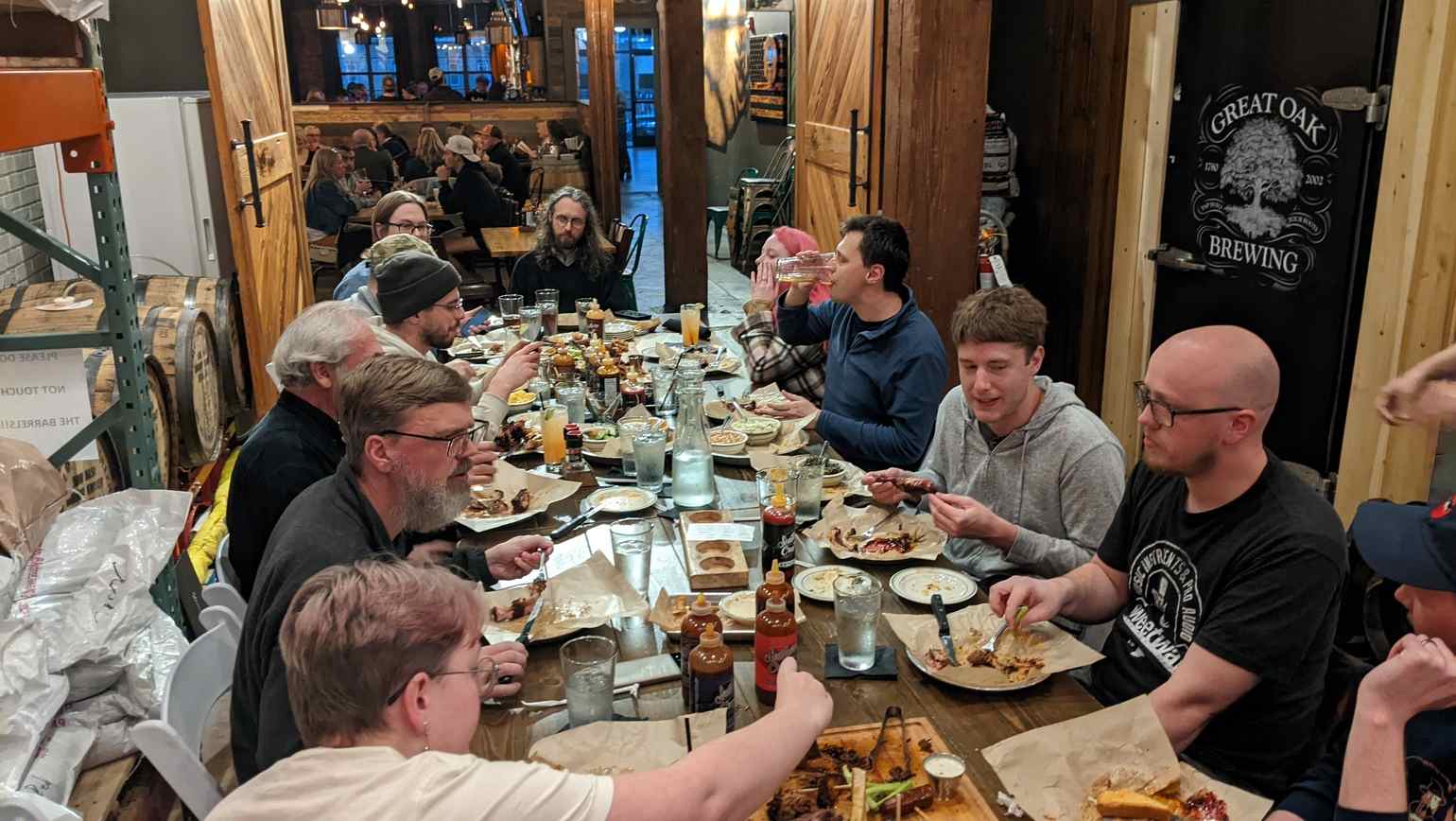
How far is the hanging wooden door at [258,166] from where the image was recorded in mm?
4984

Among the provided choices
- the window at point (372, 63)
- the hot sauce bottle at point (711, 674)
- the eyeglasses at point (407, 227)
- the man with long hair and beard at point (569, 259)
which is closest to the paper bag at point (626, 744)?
the hot sauce bottle at point (711, 674)

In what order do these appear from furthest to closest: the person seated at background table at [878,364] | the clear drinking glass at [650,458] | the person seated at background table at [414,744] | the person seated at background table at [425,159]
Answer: the person seated at background table at [425,159] < the person seated at background table at [878,364] < the clear drinking glass at [650,458] < the person seated at background table at [414,744]

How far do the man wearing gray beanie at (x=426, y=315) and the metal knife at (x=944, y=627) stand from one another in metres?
1.83

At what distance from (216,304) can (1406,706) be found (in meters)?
5.12

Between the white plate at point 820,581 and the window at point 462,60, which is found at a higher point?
the window at point 462,60

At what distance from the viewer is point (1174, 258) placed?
506cm

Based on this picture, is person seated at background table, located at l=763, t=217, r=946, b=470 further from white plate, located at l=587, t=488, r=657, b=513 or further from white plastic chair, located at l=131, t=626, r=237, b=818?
white plastic chair, located at l=131, t=626, r=237, b=818

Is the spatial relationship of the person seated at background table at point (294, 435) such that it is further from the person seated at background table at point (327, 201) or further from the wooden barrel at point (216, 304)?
the person seated at background table at point (327, 201)

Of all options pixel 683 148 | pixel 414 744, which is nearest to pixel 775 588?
pixel 414 744

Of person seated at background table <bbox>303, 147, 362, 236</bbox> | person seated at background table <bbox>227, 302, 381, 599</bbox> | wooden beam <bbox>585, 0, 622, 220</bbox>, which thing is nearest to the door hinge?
person seated at background table <bbox>227, 302, 381, 599</bbox>

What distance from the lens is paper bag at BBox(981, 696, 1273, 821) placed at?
64.0 inches

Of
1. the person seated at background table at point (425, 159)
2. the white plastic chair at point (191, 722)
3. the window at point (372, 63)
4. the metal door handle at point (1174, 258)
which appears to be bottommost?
the white plastic chair at point (191, 722)

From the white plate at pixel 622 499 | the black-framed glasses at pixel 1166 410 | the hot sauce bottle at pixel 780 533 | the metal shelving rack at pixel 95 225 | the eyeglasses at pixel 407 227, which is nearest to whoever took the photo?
the black-framed glasses at pixel 1166 410

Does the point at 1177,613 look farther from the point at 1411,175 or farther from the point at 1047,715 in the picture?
the point at 1411,175
